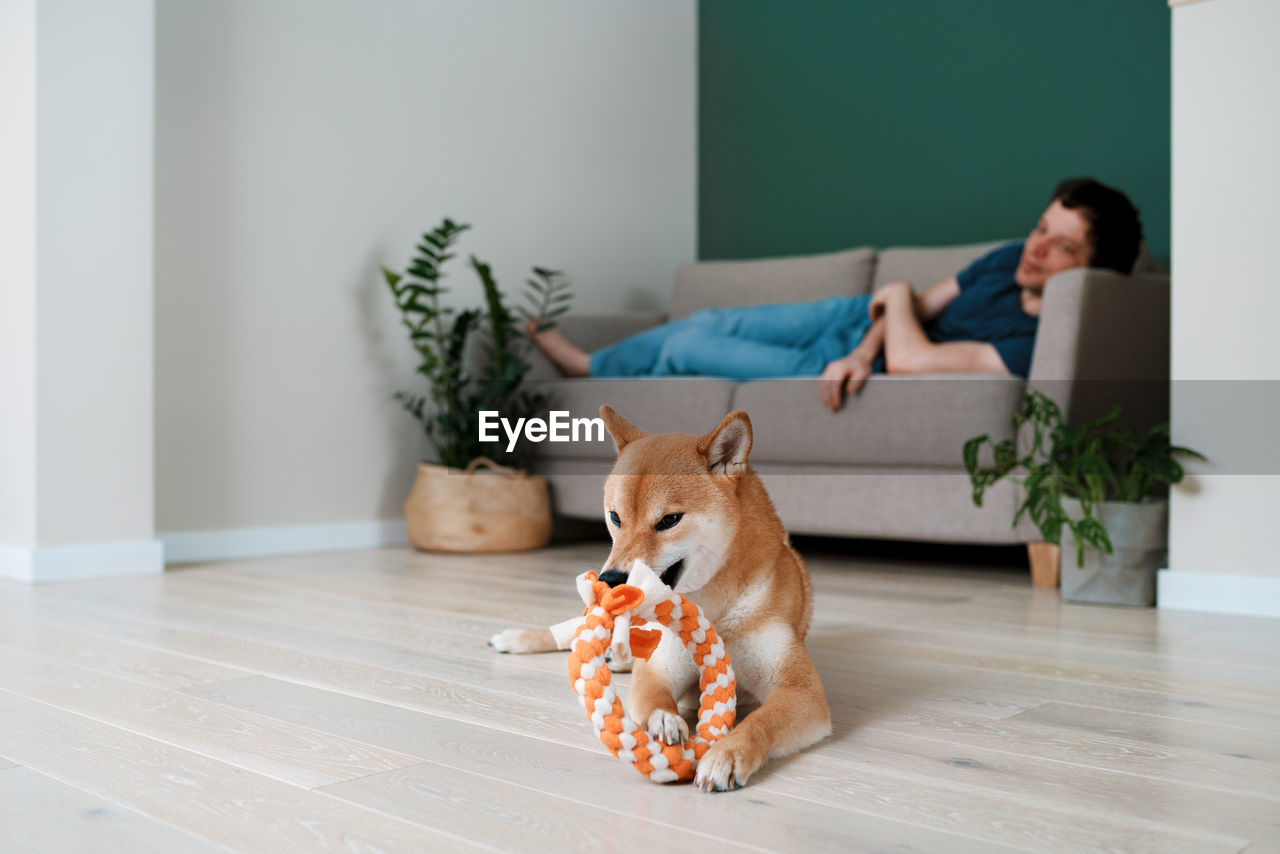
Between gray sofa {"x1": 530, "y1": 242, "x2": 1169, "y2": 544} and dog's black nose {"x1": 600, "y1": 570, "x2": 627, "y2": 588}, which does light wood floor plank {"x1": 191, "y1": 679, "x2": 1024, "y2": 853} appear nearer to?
dog's black nose {"x1": 600, "y1": 570, "x2": 627, "y2": 588}

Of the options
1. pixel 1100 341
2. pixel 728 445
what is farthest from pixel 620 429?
pixel 1100 341

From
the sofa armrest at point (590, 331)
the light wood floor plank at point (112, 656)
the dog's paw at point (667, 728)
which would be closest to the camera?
the dog's paw at point (667, 728)

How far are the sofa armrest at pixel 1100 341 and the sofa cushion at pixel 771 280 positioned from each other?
41.3 inches

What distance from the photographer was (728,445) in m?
1.23

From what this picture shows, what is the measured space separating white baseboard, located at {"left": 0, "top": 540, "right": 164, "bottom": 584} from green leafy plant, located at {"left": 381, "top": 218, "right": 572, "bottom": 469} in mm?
880

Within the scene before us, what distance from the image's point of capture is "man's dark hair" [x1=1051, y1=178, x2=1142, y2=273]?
8.80ft

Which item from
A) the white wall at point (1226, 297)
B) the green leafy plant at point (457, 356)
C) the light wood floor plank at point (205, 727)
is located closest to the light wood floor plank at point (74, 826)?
the light wood floor plank at point (205, 727)

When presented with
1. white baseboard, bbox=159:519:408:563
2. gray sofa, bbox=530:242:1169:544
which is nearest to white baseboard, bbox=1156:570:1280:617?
gray sofa, bbox=530:242:1169:544

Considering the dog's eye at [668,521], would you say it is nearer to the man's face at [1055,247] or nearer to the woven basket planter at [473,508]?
the man's face at [1055,247]

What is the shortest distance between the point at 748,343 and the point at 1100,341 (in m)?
→ 1.00

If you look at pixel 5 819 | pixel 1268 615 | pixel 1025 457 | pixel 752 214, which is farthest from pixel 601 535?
pixel 5 819

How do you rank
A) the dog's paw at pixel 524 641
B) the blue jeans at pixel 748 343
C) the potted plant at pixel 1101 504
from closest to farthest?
1. the dog's paw at pixel 524 641
2. the potted plant at pixel 1101 504
3. the blue jeans at pixel 748 343

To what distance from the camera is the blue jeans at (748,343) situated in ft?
10.3

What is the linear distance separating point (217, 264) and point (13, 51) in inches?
27.0
